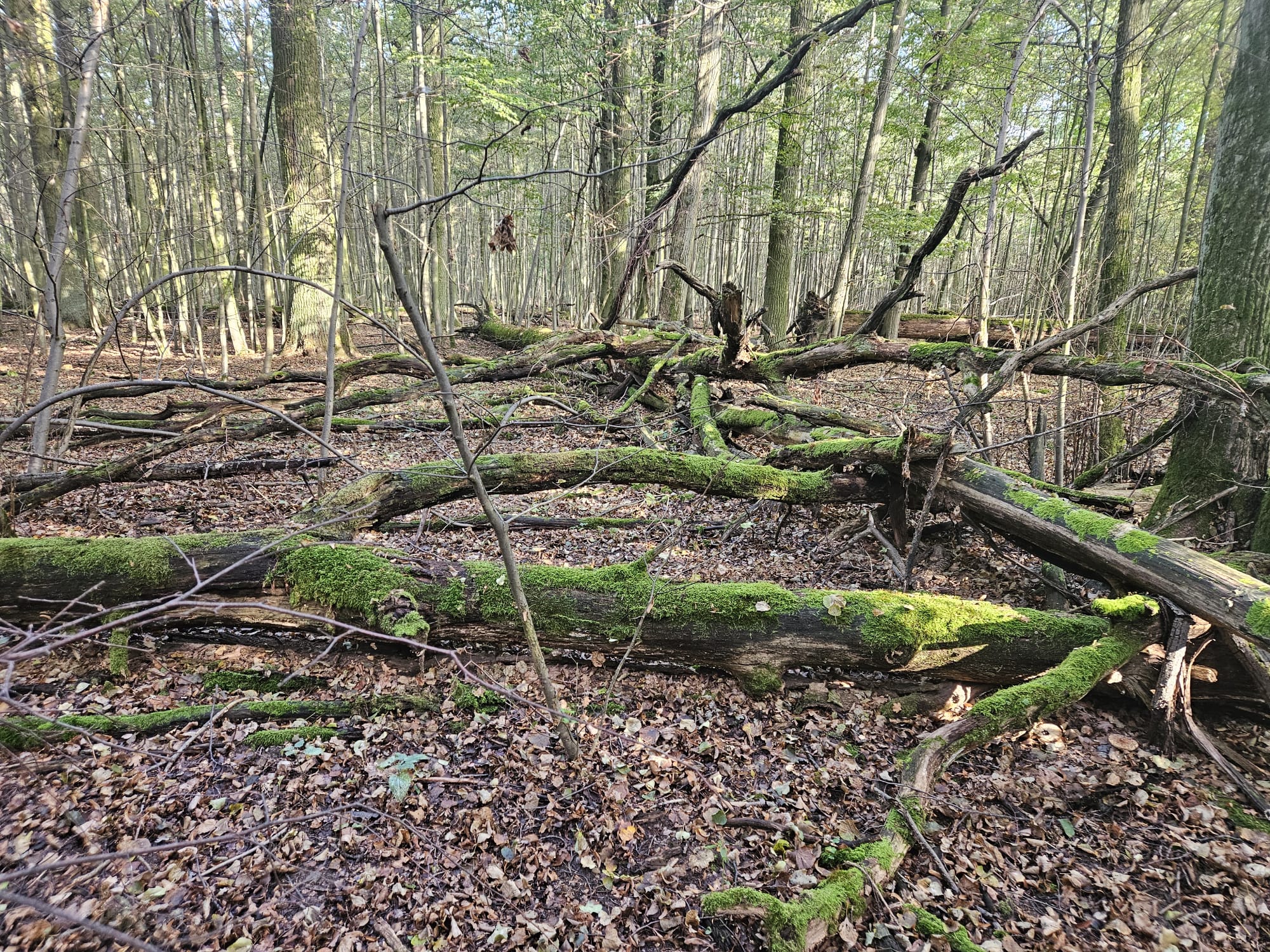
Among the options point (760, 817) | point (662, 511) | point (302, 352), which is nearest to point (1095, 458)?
point (662, 511)

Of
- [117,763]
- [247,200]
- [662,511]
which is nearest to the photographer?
[117,763]

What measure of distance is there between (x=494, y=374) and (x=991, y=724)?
7936 mm

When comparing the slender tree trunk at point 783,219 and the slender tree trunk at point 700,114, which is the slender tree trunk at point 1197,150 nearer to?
the slender tree trunk at point 783,219

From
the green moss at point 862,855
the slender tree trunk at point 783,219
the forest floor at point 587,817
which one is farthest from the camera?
the slender tree trunk at point 783,219

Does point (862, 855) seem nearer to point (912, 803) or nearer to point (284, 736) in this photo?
point (912, 803)

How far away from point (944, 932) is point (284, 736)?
A: 10.8 feet

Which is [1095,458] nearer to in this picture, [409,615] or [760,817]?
[760,817]

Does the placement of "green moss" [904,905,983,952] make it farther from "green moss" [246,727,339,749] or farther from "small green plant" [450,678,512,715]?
"green moss" [246,727,339,749]

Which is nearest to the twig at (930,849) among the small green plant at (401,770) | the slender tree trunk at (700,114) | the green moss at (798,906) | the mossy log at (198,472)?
the green moss at (798,906)

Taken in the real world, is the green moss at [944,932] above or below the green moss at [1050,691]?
below

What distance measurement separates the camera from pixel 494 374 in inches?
367

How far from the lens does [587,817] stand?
2996mm

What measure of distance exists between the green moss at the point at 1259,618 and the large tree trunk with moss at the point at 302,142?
42.3ft

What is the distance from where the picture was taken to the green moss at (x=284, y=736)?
323 centimetres
